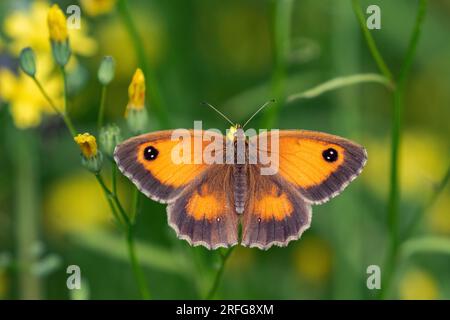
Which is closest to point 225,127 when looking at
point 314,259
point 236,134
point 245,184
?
point 314,259

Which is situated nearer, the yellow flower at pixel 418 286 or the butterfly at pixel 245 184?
the butterfly at pixel 245 184

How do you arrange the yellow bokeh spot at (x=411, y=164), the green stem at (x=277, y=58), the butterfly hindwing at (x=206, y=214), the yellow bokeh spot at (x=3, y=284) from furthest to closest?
1. the yellow bokeh spot at (x=411, y=164)
2. the yellow bokeh spot at (x=3, y=284)
3. the green stem at (x=277, y=58)
4. the butterfly hindwing at (x=206, y=214)

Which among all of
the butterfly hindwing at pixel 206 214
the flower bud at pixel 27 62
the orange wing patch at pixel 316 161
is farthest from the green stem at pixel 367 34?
the flower bud at pixel 27 62

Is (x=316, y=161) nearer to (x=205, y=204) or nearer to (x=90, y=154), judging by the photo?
(x=205, y=204)

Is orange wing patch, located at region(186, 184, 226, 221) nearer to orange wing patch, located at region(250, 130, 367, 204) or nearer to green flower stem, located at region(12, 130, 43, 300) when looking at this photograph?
orange wing patch, located at region(250, 130, 367, 204)

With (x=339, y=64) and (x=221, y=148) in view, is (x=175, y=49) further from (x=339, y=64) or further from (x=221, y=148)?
(x=221, y=148)

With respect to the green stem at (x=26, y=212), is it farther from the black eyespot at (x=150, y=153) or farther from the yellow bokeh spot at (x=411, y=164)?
the yellow bokeh spot at (x=411, y=164)
